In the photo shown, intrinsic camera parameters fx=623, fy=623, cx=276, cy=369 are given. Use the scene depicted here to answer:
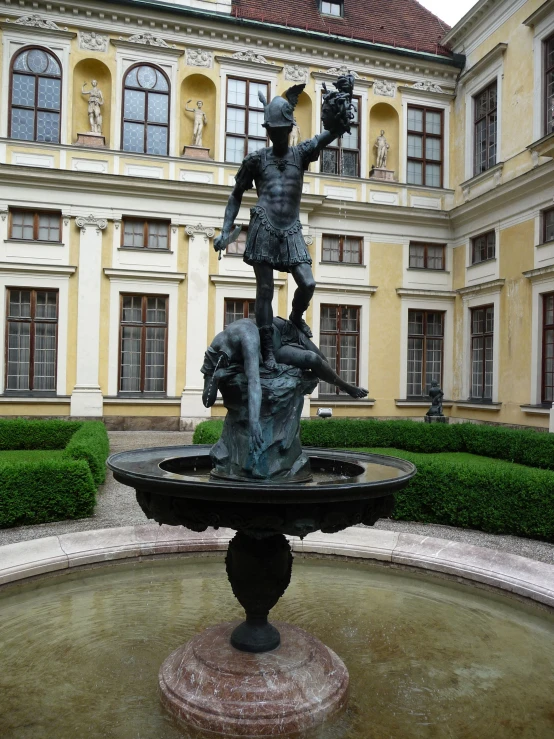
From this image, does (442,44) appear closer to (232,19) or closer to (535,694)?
(232,19)

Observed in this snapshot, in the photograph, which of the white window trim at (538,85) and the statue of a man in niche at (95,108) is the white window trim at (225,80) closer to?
the statue of a man in niche at (95,108)

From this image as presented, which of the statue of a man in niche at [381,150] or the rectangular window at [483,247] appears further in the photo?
the statue of a man in niche at [381,150]

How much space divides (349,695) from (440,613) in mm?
1556

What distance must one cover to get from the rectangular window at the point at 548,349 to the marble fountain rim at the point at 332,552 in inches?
525

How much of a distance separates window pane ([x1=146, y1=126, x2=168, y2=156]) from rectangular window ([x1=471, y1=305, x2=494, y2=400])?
39.7 feet

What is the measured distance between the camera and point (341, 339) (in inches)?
874

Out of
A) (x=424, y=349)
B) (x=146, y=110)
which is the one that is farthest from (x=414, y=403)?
(x=146, y=110)

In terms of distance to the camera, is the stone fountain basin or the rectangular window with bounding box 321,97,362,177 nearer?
the stone fountain basin

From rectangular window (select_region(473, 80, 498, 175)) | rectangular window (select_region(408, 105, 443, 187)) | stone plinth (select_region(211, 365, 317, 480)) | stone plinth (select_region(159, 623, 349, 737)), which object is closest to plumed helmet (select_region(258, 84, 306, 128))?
stone plinth (select_region(211, 365, 317, 480))

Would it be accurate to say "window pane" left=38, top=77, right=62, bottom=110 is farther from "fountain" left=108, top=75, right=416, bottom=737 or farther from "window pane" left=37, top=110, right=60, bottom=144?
"fountain" left=108, top=75, right=416, bottom=737

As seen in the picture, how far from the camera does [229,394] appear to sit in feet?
14.2

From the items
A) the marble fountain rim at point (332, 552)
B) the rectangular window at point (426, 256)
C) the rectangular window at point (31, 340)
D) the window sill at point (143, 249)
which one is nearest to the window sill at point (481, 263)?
the rectangular window at point (426, 256)

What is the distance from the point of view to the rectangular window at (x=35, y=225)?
1936 centimetres

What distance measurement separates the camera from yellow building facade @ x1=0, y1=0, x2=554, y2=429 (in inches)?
755
